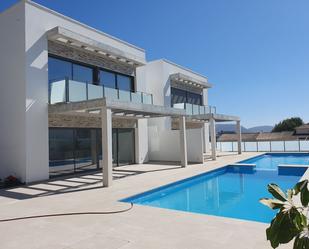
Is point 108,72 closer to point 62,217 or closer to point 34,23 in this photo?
point 34,23

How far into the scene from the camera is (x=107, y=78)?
17406 millimetres

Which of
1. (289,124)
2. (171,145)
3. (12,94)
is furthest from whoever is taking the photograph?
(289,124)

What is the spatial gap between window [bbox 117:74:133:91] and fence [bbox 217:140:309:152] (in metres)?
15.4

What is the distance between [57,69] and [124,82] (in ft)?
17.5

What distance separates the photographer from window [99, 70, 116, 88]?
16938 millimetres

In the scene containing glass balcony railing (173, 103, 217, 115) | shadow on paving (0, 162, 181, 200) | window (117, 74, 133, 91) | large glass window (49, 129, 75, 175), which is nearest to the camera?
shadow on paving (0, 162, 181, 200)

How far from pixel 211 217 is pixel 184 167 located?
10.2 metres

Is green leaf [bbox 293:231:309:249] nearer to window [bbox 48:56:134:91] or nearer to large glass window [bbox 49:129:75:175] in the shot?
window [bbox 48:56:134:91]

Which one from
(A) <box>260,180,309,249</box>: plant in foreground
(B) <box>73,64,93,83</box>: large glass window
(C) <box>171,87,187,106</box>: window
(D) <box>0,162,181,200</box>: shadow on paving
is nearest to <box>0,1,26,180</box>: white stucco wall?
(D) <box>0,162,181,200</box>: shadow on paving

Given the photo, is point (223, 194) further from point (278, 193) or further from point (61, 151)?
point (278, 193)

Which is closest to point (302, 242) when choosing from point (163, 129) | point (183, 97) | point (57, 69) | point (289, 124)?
point (57, 69)

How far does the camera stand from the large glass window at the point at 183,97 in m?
24.6

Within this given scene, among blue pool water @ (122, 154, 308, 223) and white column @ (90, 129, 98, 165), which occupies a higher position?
white column @ (90, 129, 98, 165)

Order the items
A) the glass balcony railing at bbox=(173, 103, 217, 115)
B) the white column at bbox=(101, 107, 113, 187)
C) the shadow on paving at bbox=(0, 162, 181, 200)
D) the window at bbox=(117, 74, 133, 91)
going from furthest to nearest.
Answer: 1. the glass balcony railing at bbox=(173, 103, 217, 115)
2. the window at bbox=(117, 74, 133, 91)
3. the white column at bbox=(101, 107, 113, 187)
4. the shadow on paving at bbox=(0, 162, 181, 200)
